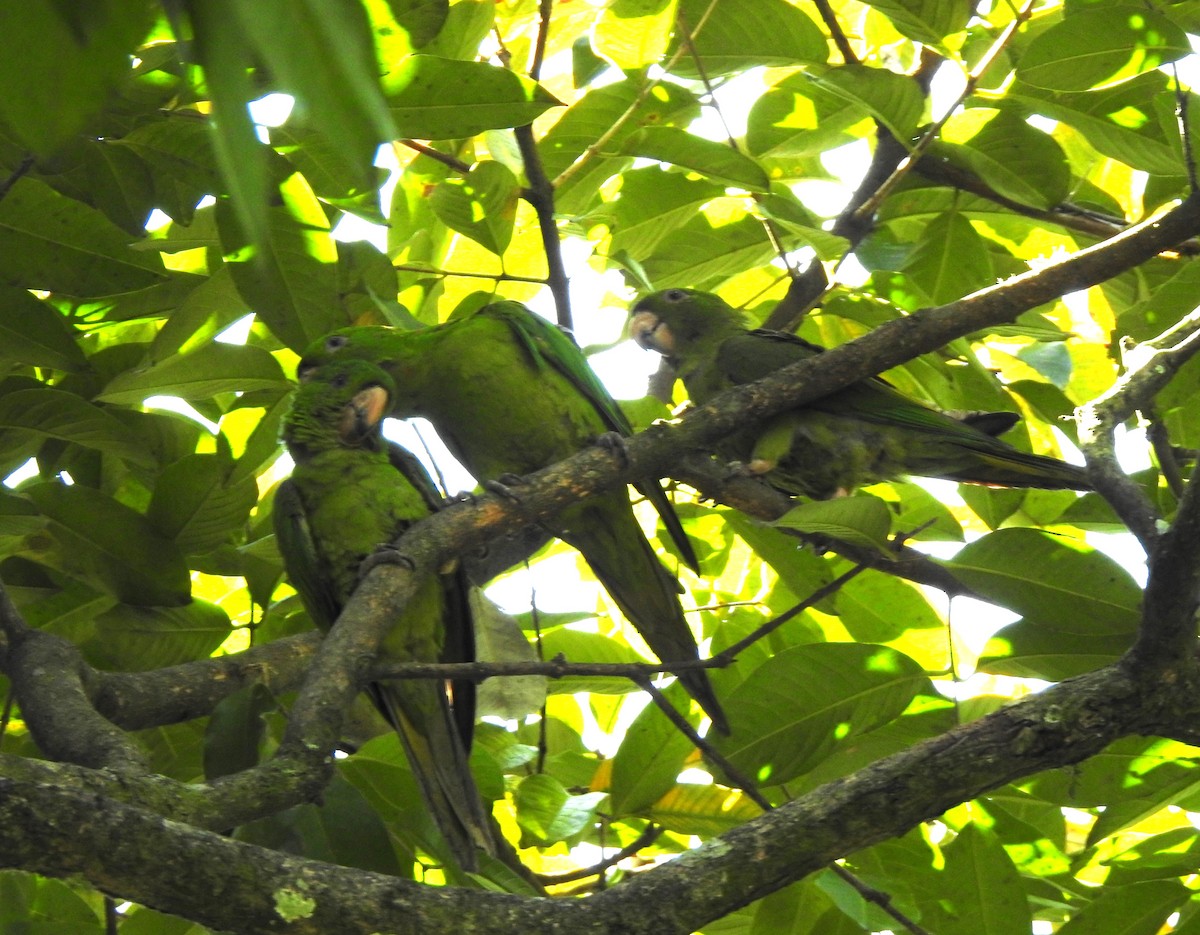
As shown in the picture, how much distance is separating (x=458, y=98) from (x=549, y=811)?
156 cm

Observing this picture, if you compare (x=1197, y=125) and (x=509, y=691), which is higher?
(x=1197, y=125)

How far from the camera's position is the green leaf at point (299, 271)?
245 centimetres

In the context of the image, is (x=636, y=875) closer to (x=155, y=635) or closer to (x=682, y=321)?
(x=155, y=635)

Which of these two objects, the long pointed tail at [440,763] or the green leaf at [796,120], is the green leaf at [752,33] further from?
the long pointed tail at [440,763]

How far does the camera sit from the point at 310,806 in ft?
6.57

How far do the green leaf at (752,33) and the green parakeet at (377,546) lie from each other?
1.32 metres

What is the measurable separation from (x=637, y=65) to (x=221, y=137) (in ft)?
8.48

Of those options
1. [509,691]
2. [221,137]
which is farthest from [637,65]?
[221,137]

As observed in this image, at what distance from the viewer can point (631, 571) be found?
11.4 feet

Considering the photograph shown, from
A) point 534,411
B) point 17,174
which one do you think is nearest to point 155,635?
point 17,174

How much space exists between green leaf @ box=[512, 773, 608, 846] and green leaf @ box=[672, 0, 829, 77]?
181 cm

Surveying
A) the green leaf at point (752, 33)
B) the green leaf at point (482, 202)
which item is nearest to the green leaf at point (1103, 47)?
the green leaf at point (752, 33)

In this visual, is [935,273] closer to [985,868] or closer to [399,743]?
[985,868]

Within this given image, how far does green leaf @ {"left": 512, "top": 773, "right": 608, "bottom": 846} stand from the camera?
8.16 ft
